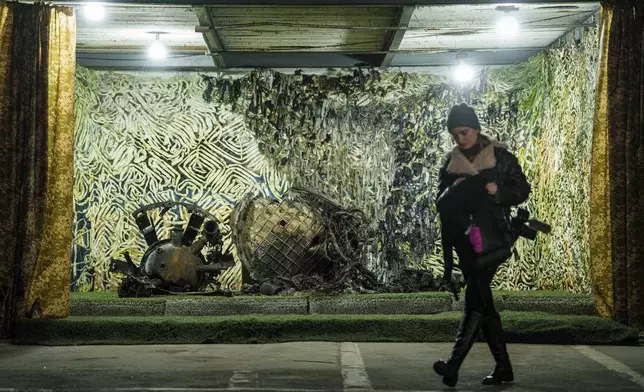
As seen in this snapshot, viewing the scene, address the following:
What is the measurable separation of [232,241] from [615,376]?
6452mm

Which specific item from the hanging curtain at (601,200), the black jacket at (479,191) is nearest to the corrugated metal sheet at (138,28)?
the hanging curtain at (601,200)

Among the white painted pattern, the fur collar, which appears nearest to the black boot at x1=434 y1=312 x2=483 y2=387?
the fur collar

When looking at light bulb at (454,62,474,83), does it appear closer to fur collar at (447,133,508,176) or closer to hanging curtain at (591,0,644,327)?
hanging curtain at (591,0,644,327)

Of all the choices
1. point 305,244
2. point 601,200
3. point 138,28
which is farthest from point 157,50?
point 601,200

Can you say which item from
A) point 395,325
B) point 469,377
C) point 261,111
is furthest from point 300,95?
point 469,377

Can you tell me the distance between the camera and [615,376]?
21.6 ft

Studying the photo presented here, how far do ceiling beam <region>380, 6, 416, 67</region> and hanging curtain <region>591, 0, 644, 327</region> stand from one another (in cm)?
201

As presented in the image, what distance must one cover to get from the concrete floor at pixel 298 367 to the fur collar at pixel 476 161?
1420 mm

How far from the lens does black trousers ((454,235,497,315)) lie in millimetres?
6242

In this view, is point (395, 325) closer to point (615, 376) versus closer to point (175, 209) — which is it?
point (615, 376)

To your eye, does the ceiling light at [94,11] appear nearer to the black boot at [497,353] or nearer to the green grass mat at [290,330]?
the green grass mat at [290,330]

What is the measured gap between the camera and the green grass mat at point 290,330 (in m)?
8.70

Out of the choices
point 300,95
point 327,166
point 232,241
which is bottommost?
point 232,241

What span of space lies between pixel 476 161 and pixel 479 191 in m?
0.22
